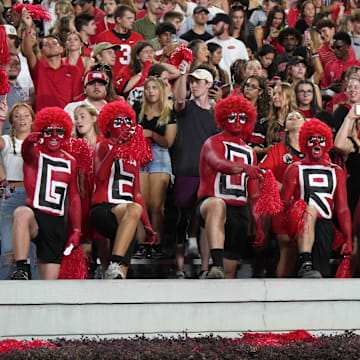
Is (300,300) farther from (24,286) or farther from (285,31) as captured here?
(285,31)

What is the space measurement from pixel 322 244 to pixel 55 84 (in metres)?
3.23

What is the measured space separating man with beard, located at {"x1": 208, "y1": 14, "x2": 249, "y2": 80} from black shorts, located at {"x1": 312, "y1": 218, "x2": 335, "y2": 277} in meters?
4.03

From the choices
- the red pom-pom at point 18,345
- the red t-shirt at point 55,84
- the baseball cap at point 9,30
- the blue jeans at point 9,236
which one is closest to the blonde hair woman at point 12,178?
the blue jeans at point 9,236

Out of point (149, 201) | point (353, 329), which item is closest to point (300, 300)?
point (353, 329)

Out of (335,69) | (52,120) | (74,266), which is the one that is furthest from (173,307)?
(335,69)

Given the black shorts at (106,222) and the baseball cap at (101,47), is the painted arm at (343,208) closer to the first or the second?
the black shorts at (106,222)

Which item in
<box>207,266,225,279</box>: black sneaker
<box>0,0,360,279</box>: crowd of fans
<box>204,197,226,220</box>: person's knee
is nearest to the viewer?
<box>207,266,225,279</box>: black sneaker

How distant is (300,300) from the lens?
248 inches

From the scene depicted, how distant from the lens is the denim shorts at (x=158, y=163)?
764 centimetres

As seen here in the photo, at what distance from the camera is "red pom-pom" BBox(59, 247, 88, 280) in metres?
6.62

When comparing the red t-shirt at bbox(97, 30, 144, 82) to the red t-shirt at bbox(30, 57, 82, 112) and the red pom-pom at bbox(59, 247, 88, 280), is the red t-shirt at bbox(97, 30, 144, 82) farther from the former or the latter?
the red pom-pom at bbox(59, 247, 88, 280)

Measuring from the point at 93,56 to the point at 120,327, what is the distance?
166 inches

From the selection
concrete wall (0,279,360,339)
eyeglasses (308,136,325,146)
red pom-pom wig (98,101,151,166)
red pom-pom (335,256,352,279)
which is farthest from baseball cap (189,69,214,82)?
concrete wall (0,279,360,339)

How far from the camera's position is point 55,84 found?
28.8 ft
